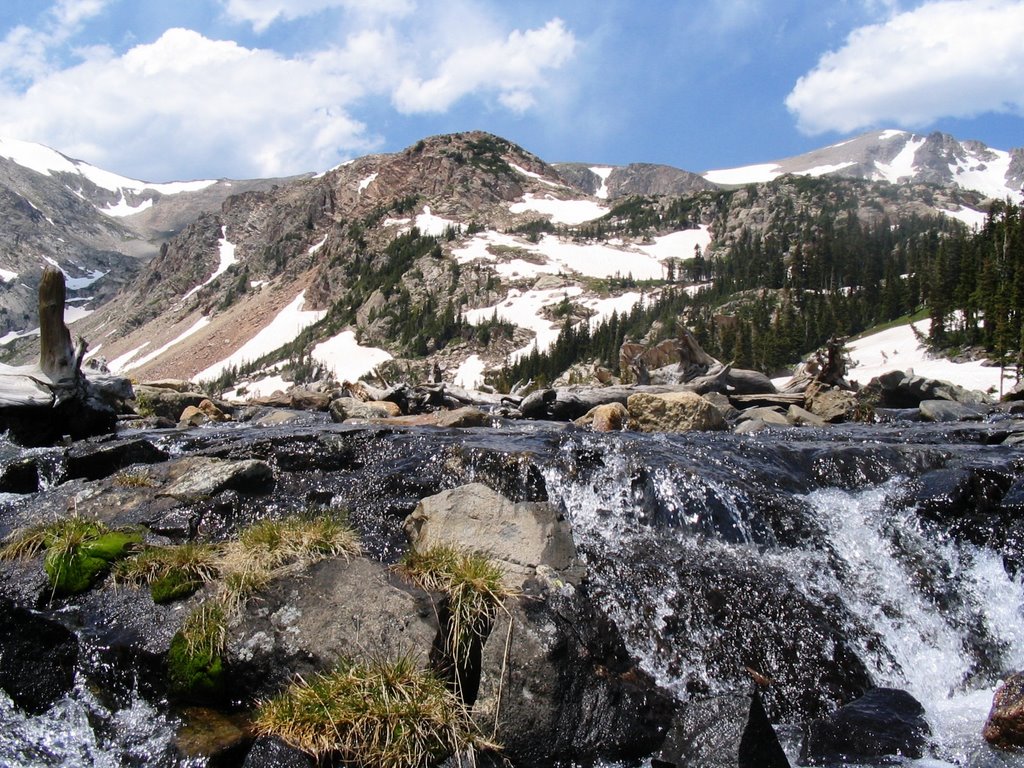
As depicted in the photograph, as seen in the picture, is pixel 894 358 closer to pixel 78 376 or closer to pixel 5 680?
pixel 78 376

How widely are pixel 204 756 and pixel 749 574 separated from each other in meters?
6.07

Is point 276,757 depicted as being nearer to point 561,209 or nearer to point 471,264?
point 471,264

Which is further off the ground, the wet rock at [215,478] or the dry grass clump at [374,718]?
the wet rock at [215,478]

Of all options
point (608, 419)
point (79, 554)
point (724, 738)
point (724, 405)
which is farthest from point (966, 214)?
point (79, 554)

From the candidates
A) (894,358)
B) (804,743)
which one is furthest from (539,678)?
(894,358)

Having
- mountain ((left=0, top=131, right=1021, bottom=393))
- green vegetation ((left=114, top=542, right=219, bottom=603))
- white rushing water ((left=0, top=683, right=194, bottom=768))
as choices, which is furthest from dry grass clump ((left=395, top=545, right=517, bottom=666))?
mountain ((left=0, top=131, right=1021, bottom=393))

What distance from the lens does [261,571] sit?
6340mm

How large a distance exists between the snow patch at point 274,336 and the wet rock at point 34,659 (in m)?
122

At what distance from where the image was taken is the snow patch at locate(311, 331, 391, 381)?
104 m

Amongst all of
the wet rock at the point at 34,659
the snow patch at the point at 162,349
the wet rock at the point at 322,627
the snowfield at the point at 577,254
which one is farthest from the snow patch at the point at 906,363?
the snow patch at the point at 162,349

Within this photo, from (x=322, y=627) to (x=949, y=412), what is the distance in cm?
2327

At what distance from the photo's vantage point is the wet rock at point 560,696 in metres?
5.42

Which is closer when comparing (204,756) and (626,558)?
(204,756)

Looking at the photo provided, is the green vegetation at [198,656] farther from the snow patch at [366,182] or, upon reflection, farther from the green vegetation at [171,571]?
the snow patch at [366,182]
